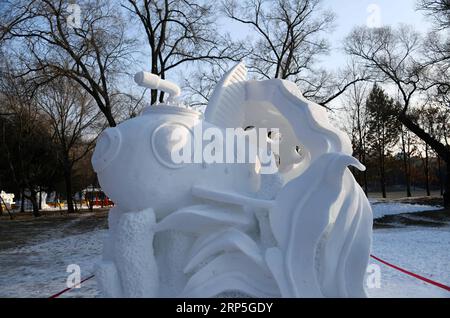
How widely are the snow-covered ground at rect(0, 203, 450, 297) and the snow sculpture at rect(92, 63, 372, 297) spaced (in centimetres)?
166

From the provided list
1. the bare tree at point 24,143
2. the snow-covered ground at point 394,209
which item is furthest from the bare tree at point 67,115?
the snow-covered ground at point 394,209

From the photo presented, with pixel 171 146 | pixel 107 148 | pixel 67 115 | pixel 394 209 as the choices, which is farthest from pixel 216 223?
pixel 67 115

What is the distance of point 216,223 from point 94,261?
569 centimetres

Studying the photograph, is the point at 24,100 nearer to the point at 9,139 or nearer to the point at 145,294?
the point at 9,139

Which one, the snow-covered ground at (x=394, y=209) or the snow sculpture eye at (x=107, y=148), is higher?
the snow sculpture eye at (x=107, y=148)

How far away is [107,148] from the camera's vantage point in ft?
12.8

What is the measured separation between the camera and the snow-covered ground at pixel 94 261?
5.97 metres

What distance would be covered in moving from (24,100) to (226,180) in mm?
14821

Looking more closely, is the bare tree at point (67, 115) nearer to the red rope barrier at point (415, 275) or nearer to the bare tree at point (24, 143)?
the bare tree at point (24, 143)

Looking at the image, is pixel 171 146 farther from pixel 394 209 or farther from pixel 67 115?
pixel 67 115

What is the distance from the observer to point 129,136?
12.8ft

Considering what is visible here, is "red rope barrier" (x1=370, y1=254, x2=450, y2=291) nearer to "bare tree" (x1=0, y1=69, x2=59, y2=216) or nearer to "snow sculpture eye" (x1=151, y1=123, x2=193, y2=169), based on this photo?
"snow sculpture eye" (x1=151, y1=123, x2=193, y2=169)
